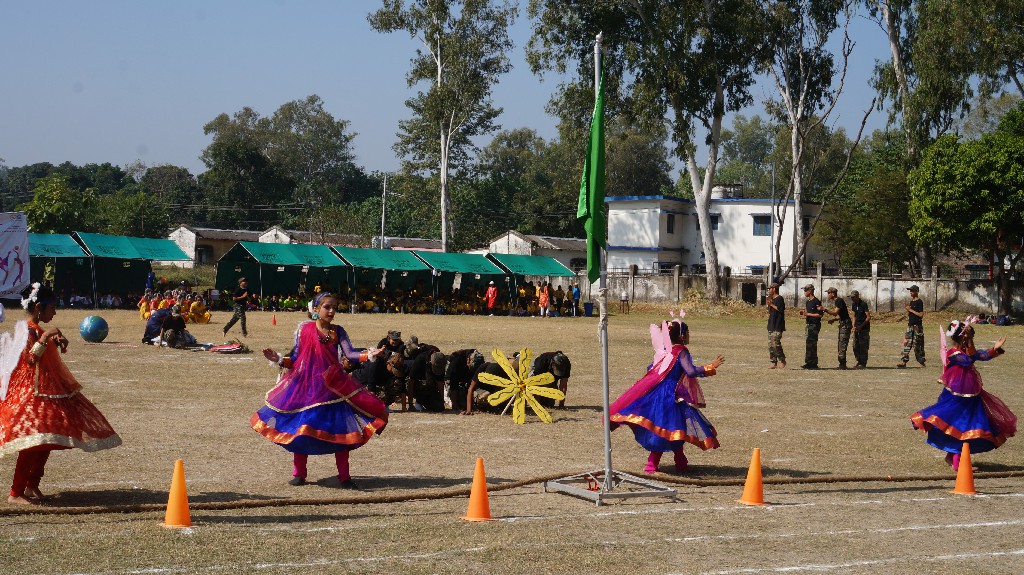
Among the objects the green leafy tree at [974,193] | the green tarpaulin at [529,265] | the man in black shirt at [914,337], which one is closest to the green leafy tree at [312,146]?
the green tarpaulin at [529,265]

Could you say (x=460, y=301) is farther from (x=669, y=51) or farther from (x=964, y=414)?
(x=964, y=414)

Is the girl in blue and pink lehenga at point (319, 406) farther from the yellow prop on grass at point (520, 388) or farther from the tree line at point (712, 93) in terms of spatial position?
the tree line at point (712, 93)

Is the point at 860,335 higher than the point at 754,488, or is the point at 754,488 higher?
the point at 860,335

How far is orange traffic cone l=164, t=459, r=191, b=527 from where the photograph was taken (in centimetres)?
775

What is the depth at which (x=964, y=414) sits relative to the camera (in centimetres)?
1135

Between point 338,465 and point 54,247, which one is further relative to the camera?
point 54,247

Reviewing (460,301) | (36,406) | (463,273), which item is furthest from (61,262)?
(36,406)

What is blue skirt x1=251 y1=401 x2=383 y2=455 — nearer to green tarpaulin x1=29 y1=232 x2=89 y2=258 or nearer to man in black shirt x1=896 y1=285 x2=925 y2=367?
man in black shirt x1=896 y1=285 x2=925 y2=367

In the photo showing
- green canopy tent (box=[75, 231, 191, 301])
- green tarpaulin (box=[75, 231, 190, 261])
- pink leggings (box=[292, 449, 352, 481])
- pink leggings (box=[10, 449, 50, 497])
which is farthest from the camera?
green canopy tent (box=[75, 231, 191, 301])

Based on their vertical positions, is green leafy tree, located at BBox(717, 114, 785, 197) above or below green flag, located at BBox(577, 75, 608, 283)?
above

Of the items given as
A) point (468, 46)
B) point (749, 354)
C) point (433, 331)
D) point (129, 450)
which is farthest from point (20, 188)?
point (129, 450)

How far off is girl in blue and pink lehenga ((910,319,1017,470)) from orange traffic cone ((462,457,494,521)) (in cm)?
577

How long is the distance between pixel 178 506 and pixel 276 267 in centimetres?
3989

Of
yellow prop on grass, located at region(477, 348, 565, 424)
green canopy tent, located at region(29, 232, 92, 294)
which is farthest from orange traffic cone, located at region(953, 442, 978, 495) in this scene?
green canopy tent, located at region(29, 232, 92, 294)
